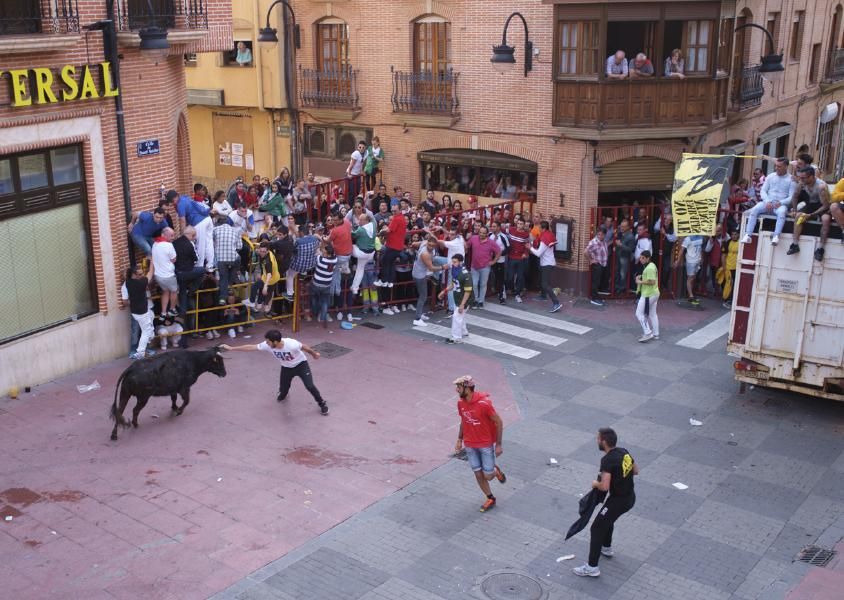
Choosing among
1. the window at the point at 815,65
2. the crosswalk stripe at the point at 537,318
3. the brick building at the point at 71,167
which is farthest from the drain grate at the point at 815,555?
the window at the point at 815,65

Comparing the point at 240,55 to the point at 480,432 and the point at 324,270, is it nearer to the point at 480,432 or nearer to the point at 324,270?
the point at 324,270

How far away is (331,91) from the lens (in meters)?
24.7

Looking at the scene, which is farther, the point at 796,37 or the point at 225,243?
the point at 796,37

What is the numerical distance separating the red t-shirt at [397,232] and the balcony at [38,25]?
6534 millimetres

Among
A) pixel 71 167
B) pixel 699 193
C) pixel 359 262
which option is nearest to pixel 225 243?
pixel 359 262

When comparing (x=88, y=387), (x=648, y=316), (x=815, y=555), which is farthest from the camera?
(x=648, y=316)

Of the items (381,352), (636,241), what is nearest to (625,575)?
(381,352)

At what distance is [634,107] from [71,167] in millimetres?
11238

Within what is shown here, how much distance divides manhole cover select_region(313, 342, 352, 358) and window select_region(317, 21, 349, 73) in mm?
10093

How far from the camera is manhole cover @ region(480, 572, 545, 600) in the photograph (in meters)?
9.56

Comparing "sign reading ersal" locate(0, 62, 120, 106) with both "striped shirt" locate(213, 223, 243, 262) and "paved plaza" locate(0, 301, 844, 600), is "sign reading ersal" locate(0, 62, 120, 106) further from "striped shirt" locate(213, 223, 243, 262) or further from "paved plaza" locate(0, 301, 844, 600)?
"paved plaza" locate(0, 301, 844, 600)

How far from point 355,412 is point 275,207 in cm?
730

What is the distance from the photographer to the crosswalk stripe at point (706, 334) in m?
17.5

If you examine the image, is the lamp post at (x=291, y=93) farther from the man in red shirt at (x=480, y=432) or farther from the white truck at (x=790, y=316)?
the man in red shirt at (x=480, y=432)
